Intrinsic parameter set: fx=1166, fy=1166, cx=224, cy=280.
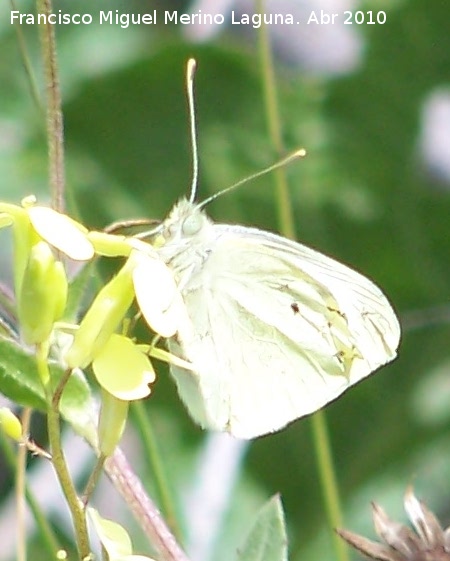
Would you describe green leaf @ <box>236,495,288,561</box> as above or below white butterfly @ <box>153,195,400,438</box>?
below

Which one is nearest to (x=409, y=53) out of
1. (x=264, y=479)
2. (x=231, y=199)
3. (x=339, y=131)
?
(x=339, y=131)

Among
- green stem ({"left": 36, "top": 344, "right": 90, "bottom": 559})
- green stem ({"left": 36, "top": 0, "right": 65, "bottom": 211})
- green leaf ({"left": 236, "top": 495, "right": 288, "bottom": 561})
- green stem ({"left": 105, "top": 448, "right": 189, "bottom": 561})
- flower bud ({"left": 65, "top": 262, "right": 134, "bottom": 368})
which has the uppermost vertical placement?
green stem ({"left": 36, "top": 0, "right": 65, "bottom": 211})

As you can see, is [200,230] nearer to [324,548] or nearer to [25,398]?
[25,398]

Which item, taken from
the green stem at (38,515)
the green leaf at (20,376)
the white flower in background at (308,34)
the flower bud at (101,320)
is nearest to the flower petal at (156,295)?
the flower bud at (101,320)

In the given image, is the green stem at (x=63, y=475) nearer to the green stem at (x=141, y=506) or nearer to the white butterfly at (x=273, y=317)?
the green stem at (x=141, y=506)

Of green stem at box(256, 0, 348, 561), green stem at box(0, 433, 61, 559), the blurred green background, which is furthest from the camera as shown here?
the blurred green background

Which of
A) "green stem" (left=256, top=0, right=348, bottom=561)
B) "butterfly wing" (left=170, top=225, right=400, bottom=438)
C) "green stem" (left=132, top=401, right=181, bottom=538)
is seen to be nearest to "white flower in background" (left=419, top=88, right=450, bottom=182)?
"green stem" (left=256, top=0, right=348, bottom=561)

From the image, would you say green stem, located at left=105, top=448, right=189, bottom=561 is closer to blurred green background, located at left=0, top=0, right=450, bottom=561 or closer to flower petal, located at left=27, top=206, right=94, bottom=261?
flower petal, located at left=27, top=206, right=94, bottom=261
